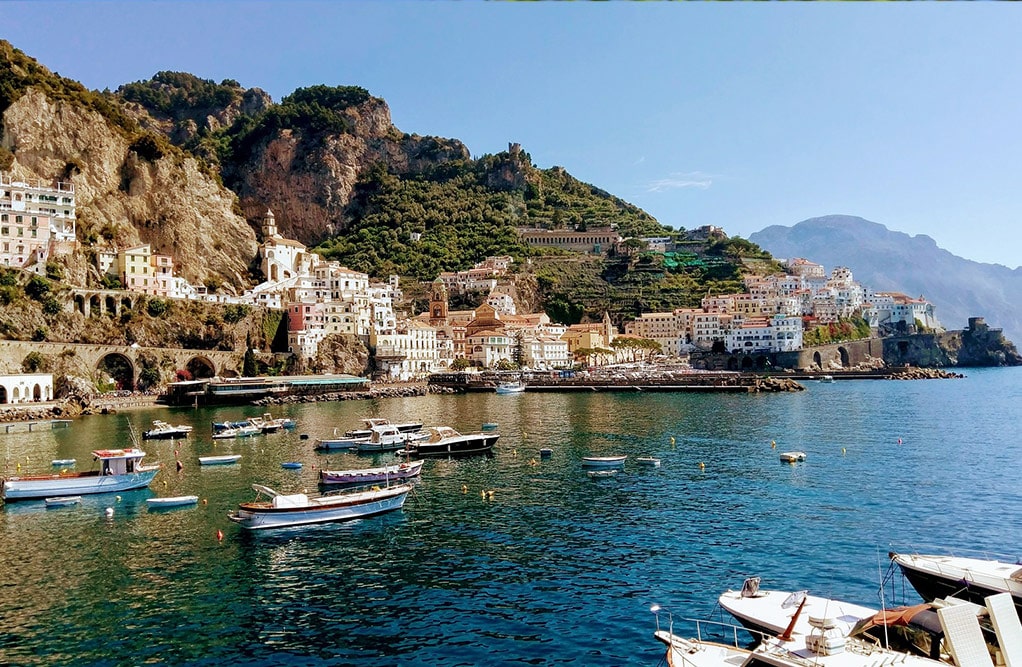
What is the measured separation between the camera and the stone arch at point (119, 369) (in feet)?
267

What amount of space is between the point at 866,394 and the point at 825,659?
8049cm

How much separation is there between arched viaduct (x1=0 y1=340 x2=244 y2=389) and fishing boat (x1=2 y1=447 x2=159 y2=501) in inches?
1736

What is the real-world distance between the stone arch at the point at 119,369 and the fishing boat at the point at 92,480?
166 feet

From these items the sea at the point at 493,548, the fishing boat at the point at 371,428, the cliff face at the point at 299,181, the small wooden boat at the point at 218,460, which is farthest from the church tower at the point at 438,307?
the small wooden boat at the point at 218,460

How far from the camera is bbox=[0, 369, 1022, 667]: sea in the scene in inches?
695

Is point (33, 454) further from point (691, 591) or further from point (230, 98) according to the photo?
point (230, 98)

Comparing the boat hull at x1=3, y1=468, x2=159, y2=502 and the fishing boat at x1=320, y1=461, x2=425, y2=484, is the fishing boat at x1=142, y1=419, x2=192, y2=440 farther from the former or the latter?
the fishing boat at x1=320, y1=461, x2=425, y2=484

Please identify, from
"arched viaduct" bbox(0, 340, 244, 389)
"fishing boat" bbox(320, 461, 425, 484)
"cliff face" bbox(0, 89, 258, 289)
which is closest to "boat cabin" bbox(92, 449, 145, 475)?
"fishing boat" bbox(320, 461, 425, 484)

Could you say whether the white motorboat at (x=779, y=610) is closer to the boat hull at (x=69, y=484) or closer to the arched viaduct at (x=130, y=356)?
the boat hull at (x=69, y=484)

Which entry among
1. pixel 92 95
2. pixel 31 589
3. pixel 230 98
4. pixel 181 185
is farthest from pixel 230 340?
pixel 230 98

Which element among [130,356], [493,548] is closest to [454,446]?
[493,548]

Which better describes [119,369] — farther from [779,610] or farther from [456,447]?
[779,610]

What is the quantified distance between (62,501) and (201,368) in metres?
60.3

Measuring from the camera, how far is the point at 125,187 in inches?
4067
